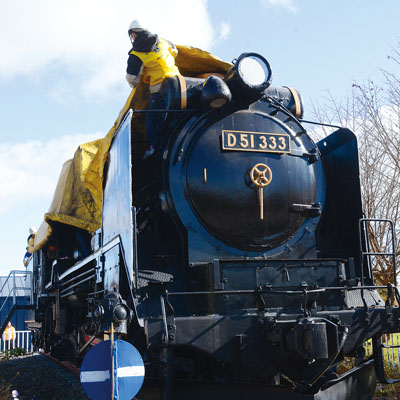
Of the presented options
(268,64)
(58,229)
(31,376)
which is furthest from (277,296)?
→ (31,376)

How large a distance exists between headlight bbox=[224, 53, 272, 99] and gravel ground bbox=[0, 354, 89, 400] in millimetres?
3801

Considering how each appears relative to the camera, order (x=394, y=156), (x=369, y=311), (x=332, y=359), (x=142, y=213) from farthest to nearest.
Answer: (x=394, y=156) < (x=142, y=213) < (x=369, y=311) < (x=332, y=359)

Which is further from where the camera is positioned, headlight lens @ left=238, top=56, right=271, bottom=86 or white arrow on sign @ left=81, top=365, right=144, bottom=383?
headlight lens @ left=238, top=56, right=271, bottom=86

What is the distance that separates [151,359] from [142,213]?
175 centimetres

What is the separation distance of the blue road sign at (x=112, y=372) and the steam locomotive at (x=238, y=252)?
0.36 metres

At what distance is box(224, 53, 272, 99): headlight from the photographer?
505cm

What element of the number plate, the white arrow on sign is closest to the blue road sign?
the white arrow on sign

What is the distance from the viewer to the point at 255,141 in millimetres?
5039

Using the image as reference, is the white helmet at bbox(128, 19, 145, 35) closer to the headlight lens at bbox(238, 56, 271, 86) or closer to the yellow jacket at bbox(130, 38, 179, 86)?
the yellow jacket at bbox(130, 38, 179, 86)

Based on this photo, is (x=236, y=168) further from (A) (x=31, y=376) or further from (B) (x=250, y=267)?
(A) (x=31, y=376)

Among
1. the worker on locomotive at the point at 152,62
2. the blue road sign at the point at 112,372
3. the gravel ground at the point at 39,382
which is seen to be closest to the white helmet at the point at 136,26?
the worker on locomotive at the point at 152,62

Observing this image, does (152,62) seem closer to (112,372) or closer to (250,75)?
(250,75)

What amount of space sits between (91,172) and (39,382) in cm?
380

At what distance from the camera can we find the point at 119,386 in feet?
11.2
